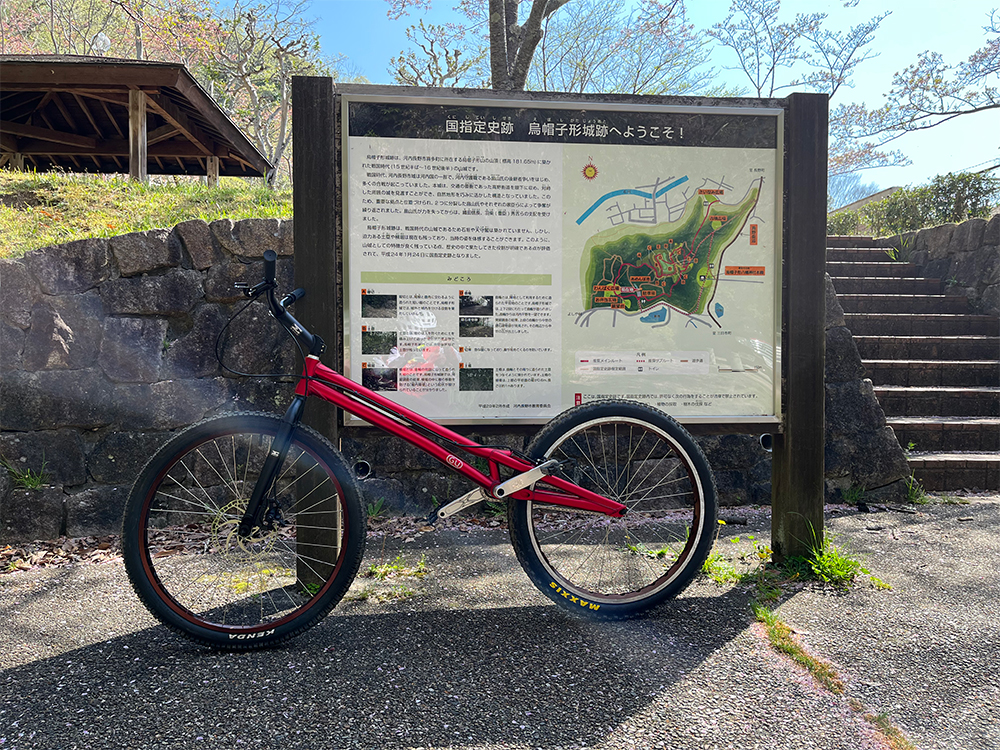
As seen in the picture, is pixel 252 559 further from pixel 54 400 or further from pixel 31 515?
pixel 54 400

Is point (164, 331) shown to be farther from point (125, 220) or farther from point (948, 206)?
point (948, 206)

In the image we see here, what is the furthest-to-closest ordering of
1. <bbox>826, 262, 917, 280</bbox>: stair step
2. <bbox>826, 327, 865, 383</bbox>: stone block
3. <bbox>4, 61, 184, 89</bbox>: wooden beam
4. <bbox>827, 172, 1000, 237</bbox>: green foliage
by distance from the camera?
<bbox>4, 61, 184, 89</bbox>: wooden beam, <bbox>827, 172, 1000, 237</bbox>: green foliage, <bbox>826, 262, 917, 280</bbox>: stair step, <bbox>826, 327, 865, 383</bbox>: stone block

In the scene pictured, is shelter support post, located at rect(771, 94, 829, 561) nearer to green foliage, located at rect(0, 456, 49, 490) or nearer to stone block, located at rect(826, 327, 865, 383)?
stone block, located at rect(826, 327, 865, 383)

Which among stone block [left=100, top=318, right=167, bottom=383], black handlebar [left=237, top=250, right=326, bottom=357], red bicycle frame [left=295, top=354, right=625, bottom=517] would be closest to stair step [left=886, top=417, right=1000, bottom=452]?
red bicycle frame [left=295, top=354, right=625, bottom=517]

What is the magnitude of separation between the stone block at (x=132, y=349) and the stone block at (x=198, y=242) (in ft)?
1.59

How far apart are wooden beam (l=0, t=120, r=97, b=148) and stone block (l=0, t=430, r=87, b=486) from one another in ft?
36.4

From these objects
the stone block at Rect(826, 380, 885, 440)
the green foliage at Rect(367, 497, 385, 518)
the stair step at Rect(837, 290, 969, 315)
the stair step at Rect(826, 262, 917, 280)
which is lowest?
the green foliage at Rect(367, 497, 385, 518)

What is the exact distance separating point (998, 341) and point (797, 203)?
438 centimetres

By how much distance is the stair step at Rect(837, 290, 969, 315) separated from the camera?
6.23m

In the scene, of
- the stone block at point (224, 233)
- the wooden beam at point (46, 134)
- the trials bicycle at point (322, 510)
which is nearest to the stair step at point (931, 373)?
the trials bicycle at point (322, 510)

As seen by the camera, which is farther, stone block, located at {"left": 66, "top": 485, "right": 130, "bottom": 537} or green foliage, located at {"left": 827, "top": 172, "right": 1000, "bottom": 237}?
green foliage, located at {"left": 827, "top": 172, "right": 1000, "bottom": 237}

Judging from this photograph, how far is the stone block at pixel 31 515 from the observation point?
12.2 feet

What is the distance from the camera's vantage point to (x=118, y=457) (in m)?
3.90

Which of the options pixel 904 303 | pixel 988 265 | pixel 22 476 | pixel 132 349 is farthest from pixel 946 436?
pixel 22 476
